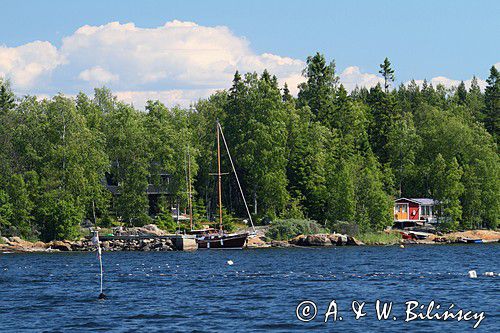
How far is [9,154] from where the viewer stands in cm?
9912

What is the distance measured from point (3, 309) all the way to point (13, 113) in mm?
71325

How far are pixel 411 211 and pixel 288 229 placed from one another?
2813 centimetres

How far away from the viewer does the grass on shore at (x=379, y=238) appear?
326ft

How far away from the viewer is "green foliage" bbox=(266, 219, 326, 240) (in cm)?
9575

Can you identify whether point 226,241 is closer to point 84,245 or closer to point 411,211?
point 84,245

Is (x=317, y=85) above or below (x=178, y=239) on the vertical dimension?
above

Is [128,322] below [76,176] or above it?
below

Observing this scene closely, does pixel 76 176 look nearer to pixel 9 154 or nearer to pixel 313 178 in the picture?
pixel 9 154

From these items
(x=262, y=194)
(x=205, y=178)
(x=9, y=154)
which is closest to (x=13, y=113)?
(x=9, y=154)

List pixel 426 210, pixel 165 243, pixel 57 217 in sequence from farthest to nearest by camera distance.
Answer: pixel 426 210, pixel 57 217, pixel 165 243

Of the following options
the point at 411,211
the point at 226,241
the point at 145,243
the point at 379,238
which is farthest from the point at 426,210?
the point at 145,243

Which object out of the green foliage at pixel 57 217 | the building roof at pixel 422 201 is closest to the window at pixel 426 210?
the building roof at pixel 422 201

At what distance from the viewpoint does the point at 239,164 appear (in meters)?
103

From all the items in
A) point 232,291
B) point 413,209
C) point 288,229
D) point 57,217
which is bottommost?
point 232,291
